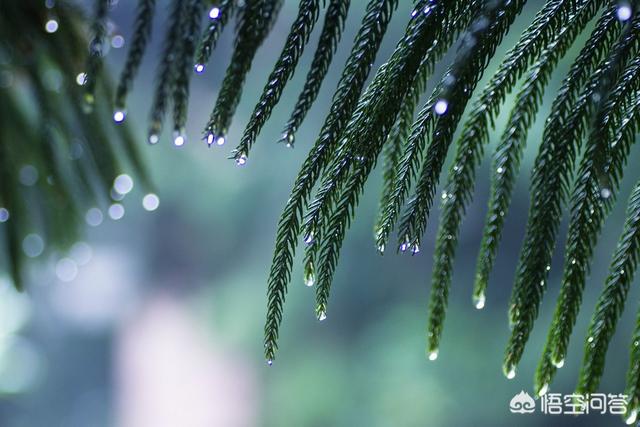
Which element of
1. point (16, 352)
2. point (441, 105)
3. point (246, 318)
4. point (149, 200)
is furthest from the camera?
point (16, 352)

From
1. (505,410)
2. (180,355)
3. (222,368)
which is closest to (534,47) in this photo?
(505,410)

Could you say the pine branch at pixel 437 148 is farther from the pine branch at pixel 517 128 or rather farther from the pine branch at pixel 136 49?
the pine branch at pixel 136 49

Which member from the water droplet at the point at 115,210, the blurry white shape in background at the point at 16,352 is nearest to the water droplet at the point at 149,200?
the water droplet at the point at 115,210

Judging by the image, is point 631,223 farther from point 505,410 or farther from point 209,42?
point 505,410

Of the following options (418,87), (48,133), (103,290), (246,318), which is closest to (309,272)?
(418,87)

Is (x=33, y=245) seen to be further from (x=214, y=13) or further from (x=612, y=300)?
(x=612, y=300)

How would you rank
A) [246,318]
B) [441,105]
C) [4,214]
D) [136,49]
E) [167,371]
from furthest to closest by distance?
[167,371], [246,318], [4,214], [136,49], [441,105]

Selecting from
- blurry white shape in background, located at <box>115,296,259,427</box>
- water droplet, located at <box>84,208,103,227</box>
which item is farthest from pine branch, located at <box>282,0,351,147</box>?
blurry white shape in background, located at <box>115,296,259,427</box>
